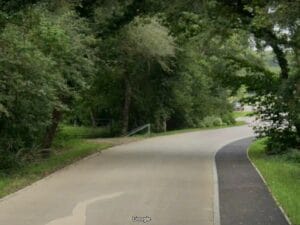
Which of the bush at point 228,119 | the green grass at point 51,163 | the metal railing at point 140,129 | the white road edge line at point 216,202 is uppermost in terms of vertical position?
the bush at point 228,119

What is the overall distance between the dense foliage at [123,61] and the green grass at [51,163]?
60 cm

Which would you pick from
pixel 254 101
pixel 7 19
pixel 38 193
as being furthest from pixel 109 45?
pixel 38 193

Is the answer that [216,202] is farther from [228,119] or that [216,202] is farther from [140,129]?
A: [228,119]

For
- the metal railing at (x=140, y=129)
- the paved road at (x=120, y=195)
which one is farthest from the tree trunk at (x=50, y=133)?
the metal railing at (x=140, y=129)

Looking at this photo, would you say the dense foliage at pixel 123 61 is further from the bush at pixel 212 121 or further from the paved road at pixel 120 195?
the bush at pixel 212 121

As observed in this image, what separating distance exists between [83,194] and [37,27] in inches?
247

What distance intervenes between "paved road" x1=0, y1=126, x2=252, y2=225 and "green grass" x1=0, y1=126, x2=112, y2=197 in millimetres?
393

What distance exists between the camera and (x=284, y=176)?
49.5ft

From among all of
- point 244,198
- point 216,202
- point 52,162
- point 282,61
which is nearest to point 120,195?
point 216,202

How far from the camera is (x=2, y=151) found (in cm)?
1639

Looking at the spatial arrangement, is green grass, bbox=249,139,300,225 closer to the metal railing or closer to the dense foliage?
the dense foliage

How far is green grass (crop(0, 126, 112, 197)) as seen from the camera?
551 inches

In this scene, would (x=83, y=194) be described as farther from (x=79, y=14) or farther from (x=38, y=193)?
(x=79, y=14)

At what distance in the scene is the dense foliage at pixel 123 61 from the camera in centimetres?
1515
